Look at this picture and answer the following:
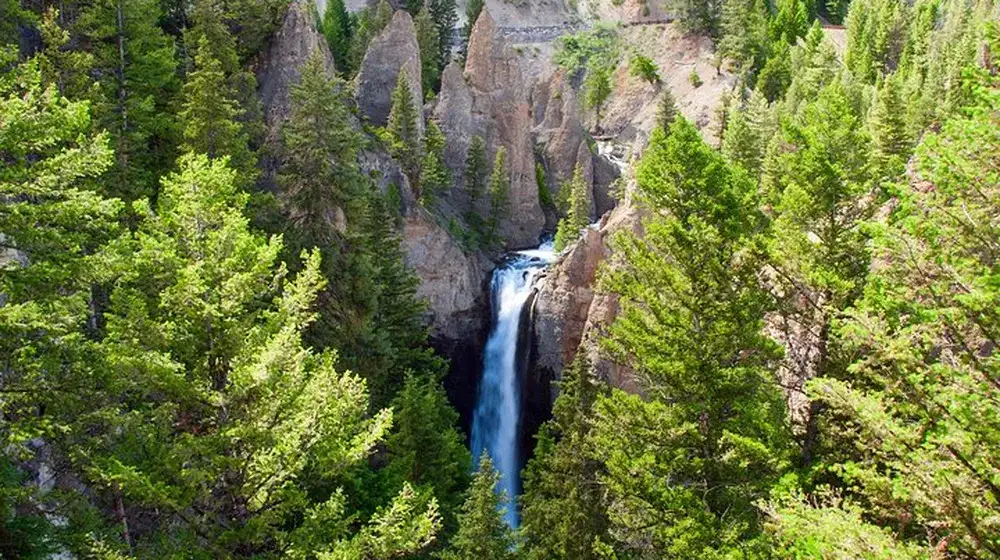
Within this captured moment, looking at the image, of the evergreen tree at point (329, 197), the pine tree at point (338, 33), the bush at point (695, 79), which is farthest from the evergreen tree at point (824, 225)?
the bush at point (695, 79)

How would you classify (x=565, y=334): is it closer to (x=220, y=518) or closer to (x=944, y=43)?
(x=220, y=518)

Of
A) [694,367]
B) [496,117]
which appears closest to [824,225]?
[694,367]

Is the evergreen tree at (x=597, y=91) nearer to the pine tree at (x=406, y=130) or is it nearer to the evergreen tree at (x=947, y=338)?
the pine tree at (x=406, y=130)

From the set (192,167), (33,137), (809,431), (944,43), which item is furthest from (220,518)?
(944,43)

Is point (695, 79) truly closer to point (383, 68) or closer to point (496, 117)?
point (496, 117)

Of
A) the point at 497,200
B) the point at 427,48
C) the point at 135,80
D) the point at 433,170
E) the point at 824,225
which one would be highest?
the point at 135,80

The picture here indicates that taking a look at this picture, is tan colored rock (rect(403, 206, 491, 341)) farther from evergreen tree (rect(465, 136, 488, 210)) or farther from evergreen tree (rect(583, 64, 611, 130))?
evergreen tree (rect(583, 64, 611, 130))
